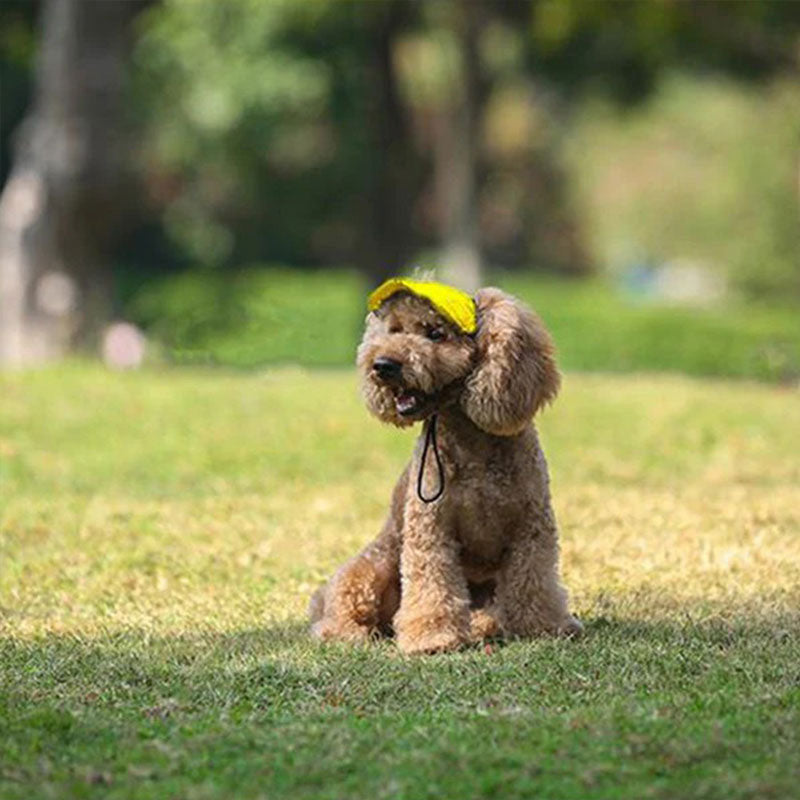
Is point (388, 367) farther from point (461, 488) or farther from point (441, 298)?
point (461, 488)

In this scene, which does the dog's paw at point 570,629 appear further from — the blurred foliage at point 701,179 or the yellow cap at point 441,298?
the blurred foliage at point 701,179

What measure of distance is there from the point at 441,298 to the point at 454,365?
225 mm

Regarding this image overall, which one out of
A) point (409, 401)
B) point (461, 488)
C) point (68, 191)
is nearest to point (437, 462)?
point (461, 488)

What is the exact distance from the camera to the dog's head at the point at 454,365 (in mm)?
6473

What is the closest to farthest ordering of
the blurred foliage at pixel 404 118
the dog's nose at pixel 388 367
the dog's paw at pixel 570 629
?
the dog's nose at pixel 388 367 < the dog's paw at pixel 570 629 < the blurred foliage at pixel 404 118

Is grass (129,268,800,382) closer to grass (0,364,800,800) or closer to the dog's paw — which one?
grass (0,364,800,800)

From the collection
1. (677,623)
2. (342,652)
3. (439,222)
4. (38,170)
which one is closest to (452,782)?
(342,652)

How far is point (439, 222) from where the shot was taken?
36594 millimetres

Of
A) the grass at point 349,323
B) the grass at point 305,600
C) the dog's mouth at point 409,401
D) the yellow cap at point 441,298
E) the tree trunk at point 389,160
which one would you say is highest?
the tree trunk at point 389,160

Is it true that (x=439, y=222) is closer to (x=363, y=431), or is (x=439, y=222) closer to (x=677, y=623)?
(x=363, y=431)

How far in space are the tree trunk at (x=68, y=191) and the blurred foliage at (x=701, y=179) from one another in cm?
1328

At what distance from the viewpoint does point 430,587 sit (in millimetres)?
6664

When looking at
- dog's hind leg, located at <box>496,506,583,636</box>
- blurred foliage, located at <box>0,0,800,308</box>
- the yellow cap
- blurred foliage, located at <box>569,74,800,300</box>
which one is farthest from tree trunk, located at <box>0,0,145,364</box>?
blurred foliage, located at <box>569,74,800,300</box>

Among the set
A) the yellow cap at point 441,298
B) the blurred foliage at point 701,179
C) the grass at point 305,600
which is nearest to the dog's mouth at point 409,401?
the yellow cap at point 441,298
